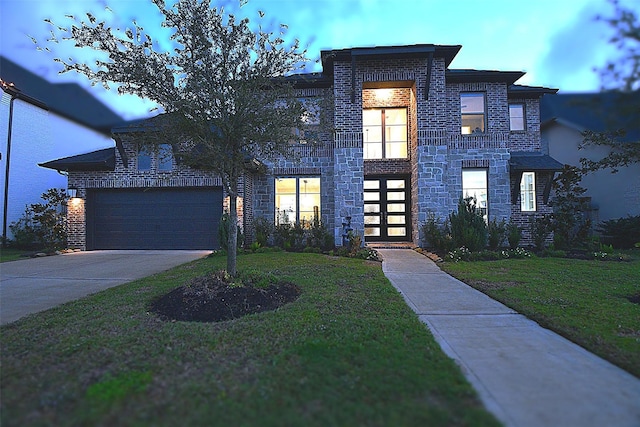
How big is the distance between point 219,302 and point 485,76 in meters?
11.4

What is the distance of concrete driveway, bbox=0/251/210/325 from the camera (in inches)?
211

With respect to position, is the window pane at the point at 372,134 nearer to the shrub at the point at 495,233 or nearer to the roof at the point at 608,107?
the shrub at the point at 495,233

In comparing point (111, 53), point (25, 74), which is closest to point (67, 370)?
point (25, 74)

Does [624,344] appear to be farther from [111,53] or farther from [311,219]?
[311,219]

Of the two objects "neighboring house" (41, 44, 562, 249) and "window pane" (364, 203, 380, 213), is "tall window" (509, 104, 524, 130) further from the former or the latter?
"window pane" (364, 203, 380, 213)

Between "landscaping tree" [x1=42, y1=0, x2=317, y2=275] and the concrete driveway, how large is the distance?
284 centimetres

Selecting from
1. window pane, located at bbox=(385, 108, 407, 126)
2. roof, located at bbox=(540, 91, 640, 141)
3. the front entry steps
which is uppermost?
window pane, located at bbox=(385, 108, 407, 126)

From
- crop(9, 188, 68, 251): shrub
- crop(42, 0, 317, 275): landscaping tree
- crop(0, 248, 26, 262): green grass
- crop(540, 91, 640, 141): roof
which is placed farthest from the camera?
crop(9, 188, 68, 251): shrub

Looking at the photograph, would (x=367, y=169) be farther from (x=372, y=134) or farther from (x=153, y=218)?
(x=153, y=218)

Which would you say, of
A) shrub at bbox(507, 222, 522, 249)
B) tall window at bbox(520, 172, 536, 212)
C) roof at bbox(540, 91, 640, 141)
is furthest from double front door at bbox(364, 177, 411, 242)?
roof at bbox(540, 91, 640, 141)

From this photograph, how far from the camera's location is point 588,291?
5.69m

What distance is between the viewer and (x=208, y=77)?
5.07 m

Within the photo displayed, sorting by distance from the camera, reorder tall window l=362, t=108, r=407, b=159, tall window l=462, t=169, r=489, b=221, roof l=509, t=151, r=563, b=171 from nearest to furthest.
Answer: roof l=509, t=151, r=563, b=171
tall window l=462, t=169, r=489, b=221
tall window l=362, t=108, r=407, b=159

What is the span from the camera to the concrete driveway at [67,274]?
5.36 m
